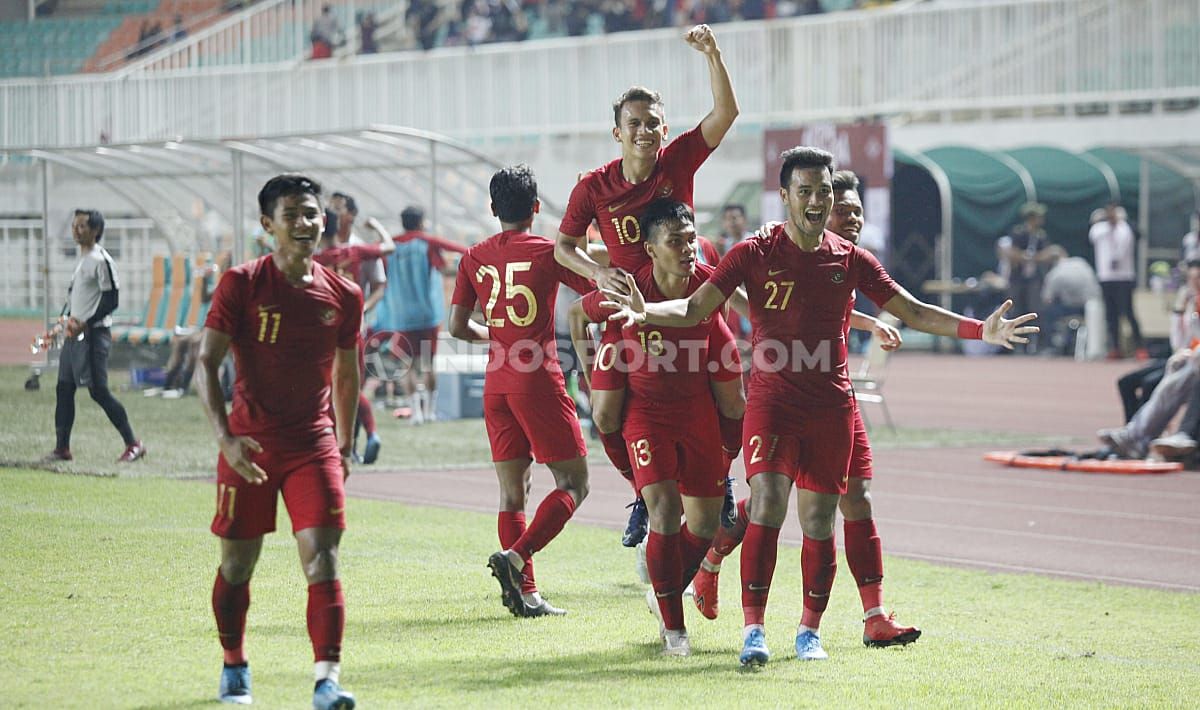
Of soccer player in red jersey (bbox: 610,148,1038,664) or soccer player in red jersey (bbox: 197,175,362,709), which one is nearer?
soccer player in red jersey (bbox: 197,175,362,709)

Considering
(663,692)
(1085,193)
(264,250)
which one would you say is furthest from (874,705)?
(1085,193)

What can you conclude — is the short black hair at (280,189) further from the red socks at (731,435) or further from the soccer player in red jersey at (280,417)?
the red socks at (731,435)

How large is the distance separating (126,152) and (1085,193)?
17433 millimetres

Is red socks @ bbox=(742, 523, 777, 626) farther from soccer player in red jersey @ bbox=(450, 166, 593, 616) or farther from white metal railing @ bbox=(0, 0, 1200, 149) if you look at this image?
white metal railing @ bbox=(0, 0, 1200, 149)

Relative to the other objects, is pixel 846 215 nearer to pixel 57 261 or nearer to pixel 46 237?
pixel 46 237

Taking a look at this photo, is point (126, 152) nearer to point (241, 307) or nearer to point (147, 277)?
point (147, 277)

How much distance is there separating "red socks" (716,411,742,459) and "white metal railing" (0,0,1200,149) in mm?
20750

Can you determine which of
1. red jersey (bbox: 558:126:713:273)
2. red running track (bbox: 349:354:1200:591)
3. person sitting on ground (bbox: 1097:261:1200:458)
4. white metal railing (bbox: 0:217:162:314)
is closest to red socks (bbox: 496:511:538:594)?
red jersey (bbox: 558:126:713:273)

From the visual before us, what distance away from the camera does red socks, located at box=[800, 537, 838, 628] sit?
716 centimetres

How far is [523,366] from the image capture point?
27.1 ft

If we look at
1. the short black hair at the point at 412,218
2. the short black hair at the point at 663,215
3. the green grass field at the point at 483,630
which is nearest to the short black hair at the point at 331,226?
the green grass field at the point at 483,630

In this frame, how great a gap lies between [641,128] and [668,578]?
202 cm

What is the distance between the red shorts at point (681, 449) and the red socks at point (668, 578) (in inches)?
10.8

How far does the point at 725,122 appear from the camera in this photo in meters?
7.57
